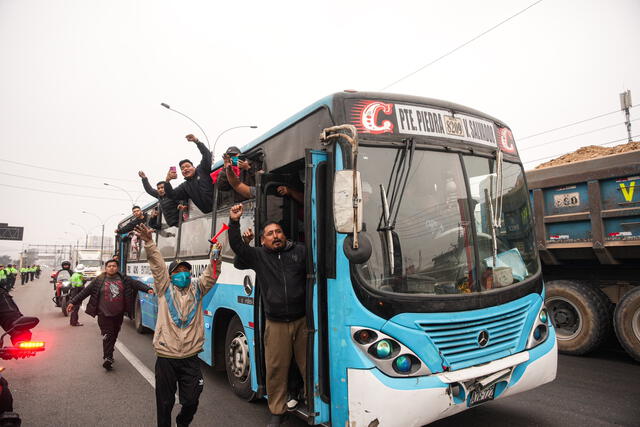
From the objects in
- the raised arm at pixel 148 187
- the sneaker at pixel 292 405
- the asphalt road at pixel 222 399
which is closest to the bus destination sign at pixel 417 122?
the sneaker at pixel 292 405

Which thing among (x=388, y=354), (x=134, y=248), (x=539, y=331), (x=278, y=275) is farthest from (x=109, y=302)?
(x=539, y=331)

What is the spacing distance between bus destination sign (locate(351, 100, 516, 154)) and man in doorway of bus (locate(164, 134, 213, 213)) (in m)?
2.91

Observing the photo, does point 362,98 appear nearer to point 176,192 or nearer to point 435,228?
point 435,228

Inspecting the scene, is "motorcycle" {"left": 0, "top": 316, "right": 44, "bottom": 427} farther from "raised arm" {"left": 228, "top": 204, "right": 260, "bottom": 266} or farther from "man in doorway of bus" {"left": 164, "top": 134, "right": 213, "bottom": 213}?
"man in doorway of bus" {"left": 164, "top": 134, "right": 213, "bottom": 213}

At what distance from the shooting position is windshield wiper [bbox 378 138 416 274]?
122 inches

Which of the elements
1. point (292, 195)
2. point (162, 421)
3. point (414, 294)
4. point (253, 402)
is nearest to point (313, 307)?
point (414, 294)

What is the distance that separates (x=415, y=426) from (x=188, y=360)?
2056mm

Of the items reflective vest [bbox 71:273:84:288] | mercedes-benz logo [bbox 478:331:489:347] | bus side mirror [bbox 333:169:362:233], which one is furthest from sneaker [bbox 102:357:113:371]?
reflective vest [bbox 71:273:84:288]

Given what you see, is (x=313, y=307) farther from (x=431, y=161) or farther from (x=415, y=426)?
(x=431, y=161)

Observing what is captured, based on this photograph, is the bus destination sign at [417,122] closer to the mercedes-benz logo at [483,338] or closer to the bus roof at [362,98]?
the bus roof at [362,98]

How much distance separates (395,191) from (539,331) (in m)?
1.89

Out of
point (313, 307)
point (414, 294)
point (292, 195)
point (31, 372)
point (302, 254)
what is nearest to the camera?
point (414, 294)

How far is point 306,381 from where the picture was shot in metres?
3.22

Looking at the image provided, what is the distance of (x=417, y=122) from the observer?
136 inches
